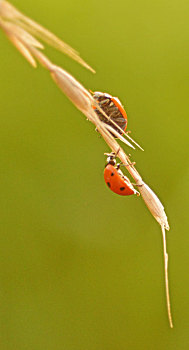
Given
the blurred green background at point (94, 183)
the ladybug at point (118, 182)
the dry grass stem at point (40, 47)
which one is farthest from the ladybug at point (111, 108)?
the blurred green background at point (94, 183)

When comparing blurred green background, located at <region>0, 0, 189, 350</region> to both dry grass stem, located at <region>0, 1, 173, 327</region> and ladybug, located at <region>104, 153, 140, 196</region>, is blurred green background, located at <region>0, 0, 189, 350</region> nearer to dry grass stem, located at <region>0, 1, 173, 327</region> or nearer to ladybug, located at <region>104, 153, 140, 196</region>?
ladybug, located at <region>104, 153, 140, 196</region>

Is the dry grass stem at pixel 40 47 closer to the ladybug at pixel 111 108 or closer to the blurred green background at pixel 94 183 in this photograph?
the ladybug at pixel 111 108

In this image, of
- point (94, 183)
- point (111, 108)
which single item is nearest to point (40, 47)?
point (111, 108)

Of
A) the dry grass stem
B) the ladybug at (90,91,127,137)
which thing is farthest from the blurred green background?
the dry grass stem

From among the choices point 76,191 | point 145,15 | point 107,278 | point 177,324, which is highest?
point 145,15

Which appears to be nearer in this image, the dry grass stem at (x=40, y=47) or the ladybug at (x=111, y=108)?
the dry grass stem at (x=40, y=47)

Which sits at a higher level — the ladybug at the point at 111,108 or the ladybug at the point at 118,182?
the ladybug at the point at 111,108

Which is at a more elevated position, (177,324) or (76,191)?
(76,191)

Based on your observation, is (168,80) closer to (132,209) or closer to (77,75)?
(77,75)

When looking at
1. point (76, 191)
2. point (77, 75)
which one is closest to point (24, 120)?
point (77, 75)
